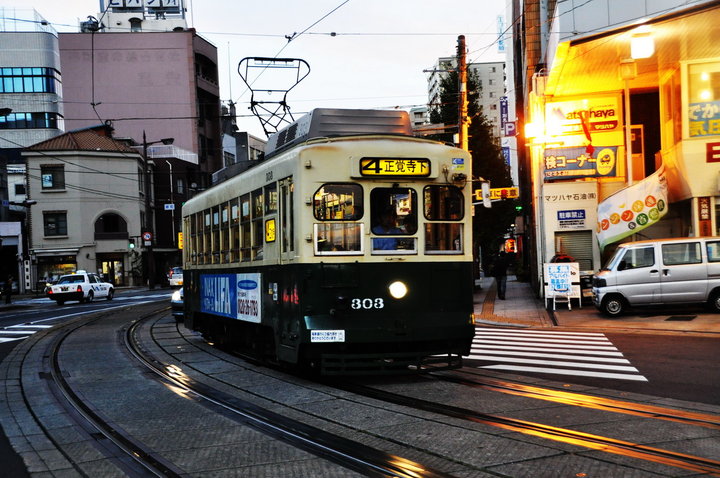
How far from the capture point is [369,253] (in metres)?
9.40

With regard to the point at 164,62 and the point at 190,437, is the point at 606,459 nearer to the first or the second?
the point at 190,437

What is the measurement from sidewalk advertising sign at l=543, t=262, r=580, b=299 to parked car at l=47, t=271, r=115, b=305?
2531cm

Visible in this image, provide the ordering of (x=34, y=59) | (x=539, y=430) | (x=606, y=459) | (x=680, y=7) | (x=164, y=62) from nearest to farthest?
(x=606, y=459), (x=539, y=430), (x=680, y=7), (x=34, y=59), (x=164, y=62)

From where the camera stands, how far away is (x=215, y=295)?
45.0 feet

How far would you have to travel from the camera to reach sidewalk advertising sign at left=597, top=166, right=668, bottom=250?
69.9 ft

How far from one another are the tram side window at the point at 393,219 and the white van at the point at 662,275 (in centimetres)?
1074

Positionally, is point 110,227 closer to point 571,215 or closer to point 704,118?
point 571,215

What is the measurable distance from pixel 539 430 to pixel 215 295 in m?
8.19

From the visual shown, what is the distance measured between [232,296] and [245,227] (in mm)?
1395

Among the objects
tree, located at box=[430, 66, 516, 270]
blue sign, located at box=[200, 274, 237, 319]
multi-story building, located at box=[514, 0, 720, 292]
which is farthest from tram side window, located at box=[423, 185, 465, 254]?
tree, located at box=[430, 66, 516, 270]

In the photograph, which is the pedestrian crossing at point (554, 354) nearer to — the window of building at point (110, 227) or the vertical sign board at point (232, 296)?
the vertical sign board at point (232, 296)

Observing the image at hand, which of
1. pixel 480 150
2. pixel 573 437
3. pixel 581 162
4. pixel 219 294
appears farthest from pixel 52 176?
pixel 573 437

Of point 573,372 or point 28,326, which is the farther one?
point 28,326

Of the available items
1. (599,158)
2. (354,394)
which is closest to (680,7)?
(599,158)
